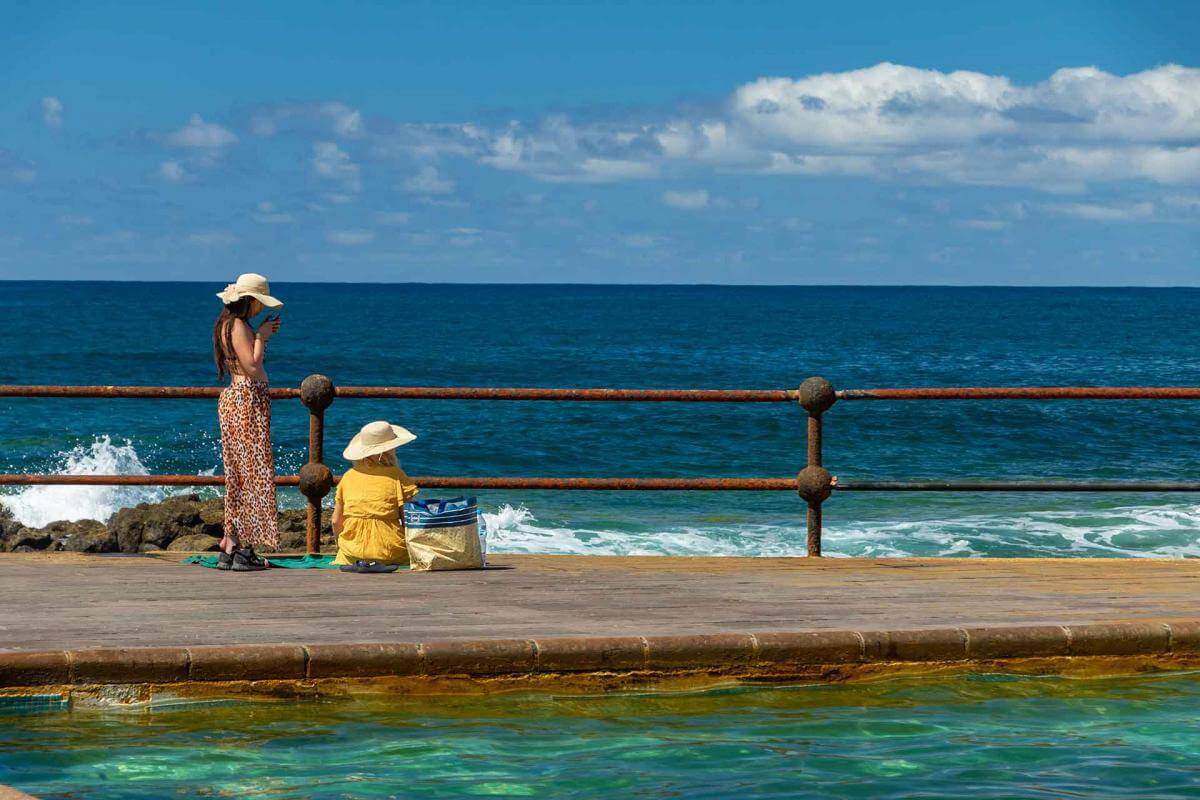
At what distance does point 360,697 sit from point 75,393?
408 centimetres

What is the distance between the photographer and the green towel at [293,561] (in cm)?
889

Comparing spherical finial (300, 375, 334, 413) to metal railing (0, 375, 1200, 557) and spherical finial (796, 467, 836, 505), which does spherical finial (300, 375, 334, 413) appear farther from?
spherical finial (796, 467, 836, 505)

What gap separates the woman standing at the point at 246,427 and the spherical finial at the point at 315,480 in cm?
36

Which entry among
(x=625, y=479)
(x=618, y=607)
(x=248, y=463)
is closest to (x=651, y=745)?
(x=618, y=607)

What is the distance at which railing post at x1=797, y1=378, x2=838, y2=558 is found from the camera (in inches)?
378

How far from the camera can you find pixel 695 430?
4116 centimetres

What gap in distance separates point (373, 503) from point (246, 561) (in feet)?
2.49

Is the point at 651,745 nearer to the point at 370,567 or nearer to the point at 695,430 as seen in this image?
the point at 370,567

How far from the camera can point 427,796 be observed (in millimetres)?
5660

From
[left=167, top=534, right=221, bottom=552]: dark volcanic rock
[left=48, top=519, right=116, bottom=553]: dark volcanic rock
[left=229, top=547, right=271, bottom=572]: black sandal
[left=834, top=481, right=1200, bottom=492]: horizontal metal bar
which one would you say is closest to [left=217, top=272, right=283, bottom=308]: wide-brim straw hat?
[left=229, top=547, right=271, bottom=572]: black sandal

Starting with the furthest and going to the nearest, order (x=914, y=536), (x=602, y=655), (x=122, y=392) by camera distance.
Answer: (x=914, y=536), (x=122, y=392), (x=602, y=655)

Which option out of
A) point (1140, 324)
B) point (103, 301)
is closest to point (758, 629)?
point (1140, 324)

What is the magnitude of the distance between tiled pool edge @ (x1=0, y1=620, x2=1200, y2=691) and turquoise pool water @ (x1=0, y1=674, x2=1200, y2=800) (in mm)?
109

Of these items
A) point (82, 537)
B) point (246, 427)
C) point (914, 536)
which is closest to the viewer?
point (246, 427)
